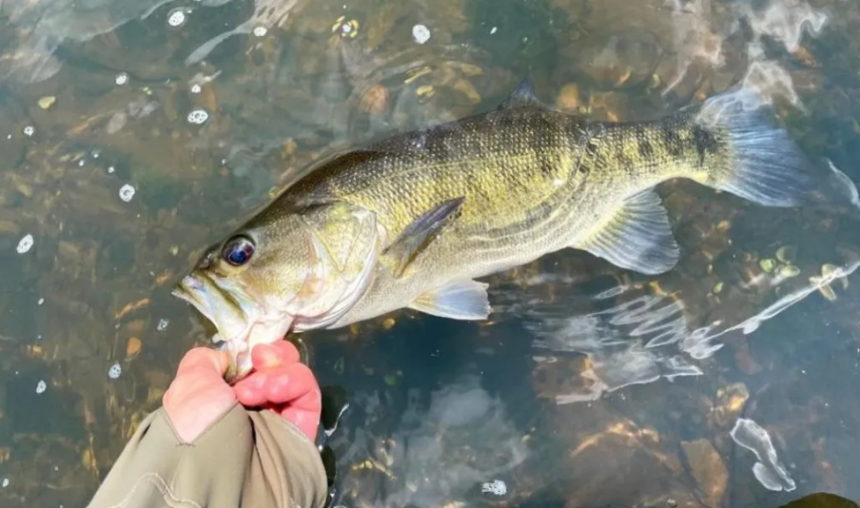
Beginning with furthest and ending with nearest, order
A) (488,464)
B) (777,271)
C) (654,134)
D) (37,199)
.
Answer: (37,199), (777,271), (488,464), (654,134)

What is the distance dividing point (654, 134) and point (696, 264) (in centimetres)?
111

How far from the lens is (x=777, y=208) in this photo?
450cm

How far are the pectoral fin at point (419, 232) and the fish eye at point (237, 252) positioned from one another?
61cm

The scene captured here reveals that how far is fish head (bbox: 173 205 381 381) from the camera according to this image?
312 centimetres

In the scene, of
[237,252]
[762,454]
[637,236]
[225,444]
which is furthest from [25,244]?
[762,454]

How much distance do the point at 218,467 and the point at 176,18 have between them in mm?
3479

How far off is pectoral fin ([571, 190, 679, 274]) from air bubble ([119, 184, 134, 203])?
282cm

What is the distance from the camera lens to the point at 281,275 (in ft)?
10.4

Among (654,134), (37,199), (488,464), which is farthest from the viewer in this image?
(37,199)

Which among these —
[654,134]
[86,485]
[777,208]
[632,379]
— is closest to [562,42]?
[654,134]

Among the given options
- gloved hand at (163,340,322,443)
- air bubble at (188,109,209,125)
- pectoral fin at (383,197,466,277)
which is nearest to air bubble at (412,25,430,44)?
air bubble at (188,109,209,125)

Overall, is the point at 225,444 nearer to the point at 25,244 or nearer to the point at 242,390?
the point at 242,390

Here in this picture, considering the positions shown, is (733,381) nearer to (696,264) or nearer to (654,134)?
(696,264)

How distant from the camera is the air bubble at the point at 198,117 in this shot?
475 centimetres
